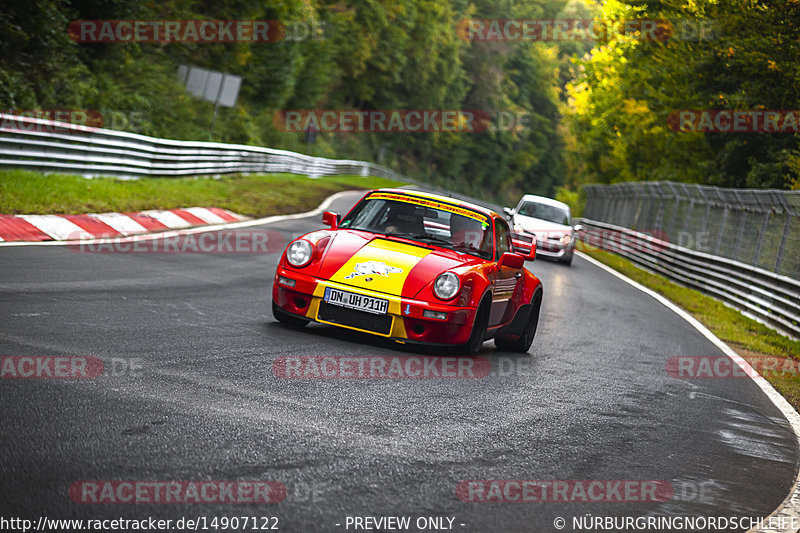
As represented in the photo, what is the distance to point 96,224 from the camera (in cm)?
1355

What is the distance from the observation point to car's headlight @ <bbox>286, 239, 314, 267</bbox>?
7.96m

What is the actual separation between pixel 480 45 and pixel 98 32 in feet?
209

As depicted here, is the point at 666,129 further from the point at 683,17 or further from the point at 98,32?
the point at 98,32

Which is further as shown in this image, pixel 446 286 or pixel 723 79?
pixel 723 79

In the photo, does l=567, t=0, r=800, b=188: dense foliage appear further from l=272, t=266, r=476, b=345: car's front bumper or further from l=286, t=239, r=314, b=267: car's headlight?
l=286, t=239, r=314, b=267: car's headlight

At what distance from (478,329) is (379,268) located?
3.36 ft

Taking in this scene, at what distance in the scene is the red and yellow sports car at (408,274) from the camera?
25.0ft

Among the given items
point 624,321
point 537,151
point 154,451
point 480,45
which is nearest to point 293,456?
point 154,451
